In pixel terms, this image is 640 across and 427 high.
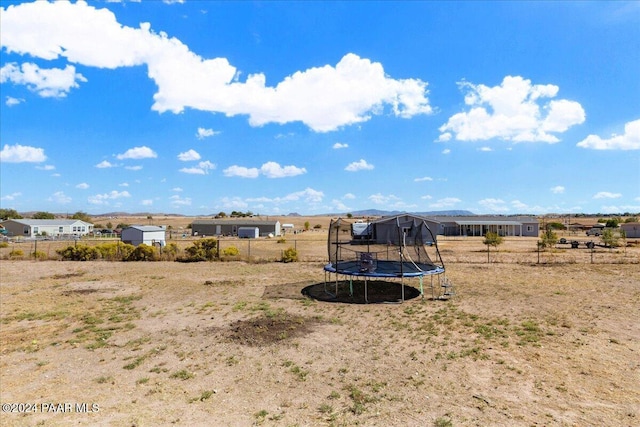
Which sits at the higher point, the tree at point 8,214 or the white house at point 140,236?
the tree at point 8,214

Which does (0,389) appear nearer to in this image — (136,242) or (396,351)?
(396,351)

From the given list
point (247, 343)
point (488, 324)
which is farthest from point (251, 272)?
point (488, 324)

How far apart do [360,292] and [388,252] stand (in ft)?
10.3

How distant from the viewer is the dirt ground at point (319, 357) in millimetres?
5812

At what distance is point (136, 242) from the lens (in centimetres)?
3728

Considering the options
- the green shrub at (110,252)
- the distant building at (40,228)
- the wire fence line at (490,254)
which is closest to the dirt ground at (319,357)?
the wire fence line at (490,254)

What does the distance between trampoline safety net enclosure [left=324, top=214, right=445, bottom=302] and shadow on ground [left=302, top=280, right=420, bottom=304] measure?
31cm

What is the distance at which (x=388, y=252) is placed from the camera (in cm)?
1756

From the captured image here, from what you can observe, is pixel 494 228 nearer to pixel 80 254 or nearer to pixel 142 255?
pixel 142 255

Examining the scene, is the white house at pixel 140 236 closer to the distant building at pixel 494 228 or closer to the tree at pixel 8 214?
the distant building at pixel 494 228

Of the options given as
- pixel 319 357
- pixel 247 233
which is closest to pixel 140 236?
pixel 247 233

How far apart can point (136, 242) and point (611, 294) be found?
37345 mm

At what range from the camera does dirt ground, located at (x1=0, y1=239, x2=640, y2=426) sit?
5.81 m

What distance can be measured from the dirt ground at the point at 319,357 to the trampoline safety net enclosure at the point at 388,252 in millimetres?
993
